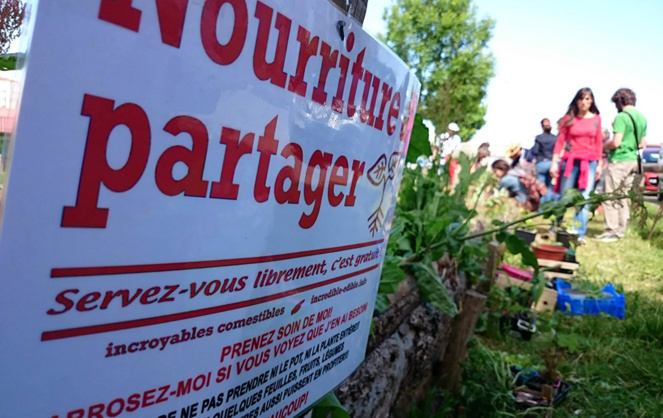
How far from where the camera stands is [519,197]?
9.70 meters

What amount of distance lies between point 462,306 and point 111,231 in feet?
10.1

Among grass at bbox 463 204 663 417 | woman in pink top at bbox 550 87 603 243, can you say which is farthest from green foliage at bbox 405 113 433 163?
woman in pink top at bbox 550 87 603 243

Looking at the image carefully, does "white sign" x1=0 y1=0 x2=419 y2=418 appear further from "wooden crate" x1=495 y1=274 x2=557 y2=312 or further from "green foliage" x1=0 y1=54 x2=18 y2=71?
"wooden crate" x1=495 y1=274 x2=557 y2=312

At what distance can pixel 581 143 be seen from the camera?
6.78 meters

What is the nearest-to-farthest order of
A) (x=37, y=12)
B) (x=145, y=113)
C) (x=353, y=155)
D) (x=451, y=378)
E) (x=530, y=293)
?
(x=37, y=12) → (x=145, y=113) → (x=353, y=155) → (x=451, y=378) → (x=530, y=293)

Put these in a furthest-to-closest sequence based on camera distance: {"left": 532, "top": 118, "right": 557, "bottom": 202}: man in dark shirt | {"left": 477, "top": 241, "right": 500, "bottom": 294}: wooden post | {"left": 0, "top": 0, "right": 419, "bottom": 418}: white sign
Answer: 1. {"left": 532, "top": 118, "right": 557, "bottom": 202}: man in dark shirt
2. {"left": 477, "top": 241, "right": 500, "bottom": 294}: wooden post
3. {"left": 0, "top": 0, "right": 419, "bottom": 418}: white sign

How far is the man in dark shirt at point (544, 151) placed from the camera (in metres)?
9.21

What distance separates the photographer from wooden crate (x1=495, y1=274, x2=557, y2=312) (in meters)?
4.76

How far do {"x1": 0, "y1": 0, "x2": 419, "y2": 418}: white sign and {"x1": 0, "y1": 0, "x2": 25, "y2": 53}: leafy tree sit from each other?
3.9 inches

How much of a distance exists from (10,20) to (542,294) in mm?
4934

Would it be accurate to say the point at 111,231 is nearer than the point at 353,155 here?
Yes

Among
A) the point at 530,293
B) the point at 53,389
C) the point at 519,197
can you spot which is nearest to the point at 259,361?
the point at 53,389

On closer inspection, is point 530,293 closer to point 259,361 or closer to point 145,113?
point 259,361

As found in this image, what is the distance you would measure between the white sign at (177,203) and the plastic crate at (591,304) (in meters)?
4.41
